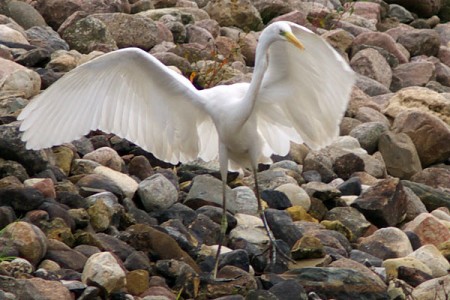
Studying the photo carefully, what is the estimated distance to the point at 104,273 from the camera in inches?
235

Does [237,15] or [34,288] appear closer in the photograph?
[34,288]

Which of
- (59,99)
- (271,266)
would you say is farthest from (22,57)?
(271,266)

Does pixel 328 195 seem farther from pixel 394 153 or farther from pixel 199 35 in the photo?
pixel 199 35

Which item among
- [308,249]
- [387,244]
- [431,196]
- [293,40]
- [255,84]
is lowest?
[431,196]

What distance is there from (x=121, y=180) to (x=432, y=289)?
7.64 feet

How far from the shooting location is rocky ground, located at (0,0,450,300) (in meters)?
6.37

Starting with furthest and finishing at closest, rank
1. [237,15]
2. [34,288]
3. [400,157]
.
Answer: [237,15] → [400,157] → [34,288]

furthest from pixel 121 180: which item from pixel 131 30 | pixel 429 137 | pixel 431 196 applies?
pixel 131 30

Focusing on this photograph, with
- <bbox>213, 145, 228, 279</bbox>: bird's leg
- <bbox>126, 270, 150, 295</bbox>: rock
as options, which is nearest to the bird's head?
<bbox>213, 145, 228, 279</bbox>: bird's leg

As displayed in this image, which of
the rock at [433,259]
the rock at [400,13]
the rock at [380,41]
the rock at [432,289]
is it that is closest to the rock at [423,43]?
the rock at [380,41]

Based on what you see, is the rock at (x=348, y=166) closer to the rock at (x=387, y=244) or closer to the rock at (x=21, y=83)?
the rock at (x=387, y=244)

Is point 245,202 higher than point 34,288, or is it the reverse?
point 34,288

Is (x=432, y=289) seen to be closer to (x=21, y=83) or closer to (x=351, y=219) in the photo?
(x=351, y=219)

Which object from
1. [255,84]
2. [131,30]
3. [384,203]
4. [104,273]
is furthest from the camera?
[131,30]
